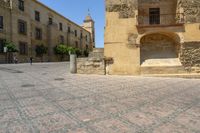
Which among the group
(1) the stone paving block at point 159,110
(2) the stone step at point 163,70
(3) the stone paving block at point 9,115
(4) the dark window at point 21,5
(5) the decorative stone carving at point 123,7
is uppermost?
(4) the dark window at point 21,5

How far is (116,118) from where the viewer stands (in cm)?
389

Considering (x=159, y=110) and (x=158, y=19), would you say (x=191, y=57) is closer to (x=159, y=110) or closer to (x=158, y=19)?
(x=158, y=19)

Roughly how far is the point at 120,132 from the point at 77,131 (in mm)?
712

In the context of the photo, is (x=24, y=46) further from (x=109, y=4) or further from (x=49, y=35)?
(x=109, y=4)

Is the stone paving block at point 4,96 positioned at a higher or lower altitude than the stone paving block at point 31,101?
higher

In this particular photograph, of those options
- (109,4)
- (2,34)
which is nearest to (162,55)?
(109,4)

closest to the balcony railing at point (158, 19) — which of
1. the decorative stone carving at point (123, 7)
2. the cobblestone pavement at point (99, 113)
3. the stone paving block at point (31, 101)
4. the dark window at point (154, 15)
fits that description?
the dark window at point (154, 15)

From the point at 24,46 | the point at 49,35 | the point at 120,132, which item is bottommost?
the point at 120,132

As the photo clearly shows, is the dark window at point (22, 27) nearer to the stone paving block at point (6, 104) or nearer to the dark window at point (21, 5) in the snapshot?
the dark window at point (21, 5)

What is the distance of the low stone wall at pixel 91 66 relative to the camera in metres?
12.1

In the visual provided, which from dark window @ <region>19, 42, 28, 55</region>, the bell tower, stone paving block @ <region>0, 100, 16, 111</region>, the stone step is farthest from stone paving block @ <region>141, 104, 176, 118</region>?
the bell tower

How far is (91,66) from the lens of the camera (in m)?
12.3

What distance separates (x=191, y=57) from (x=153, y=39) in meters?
2.49

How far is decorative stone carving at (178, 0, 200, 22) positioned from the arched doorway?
1.66 m
